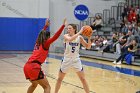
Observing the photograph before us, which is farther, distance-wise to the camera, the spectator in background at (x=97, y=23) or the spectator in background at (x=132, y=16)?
the spectator in background at (x=97, y=23)

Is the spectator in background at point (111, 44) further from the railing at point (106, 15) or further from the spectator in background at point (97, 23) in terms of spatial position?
the railing at point (106, 15)

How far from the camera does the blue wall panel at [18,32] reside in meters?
29.3

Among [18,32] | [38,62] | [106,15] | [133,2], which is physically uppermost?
[133,2]

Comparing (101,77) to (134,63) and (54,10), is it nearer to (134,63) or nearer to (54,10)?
(134,63)

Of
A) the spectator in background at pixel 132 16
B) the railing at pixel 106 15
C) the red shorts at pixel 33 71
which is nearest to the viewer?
the red shorts at pixel 33 71

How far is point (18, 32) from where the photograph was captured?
29.5 meters

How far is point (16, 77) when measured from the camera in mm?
13562

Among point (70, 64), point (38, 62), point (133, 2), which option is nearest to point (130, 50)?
point (133, 2)

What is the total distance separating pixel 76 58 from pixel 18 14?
21.3 metres

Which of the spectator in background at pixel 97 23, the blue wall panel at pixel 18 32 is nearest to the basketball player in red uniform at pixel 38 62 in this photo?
the spectator in background at pixel 97 23

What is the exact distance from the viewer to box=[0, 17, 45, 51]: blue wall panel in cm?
2934

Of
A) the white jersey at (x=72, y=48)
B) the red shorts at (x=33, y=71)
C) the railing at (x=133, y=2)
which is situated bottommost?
the red shorts at (x=33, y=71)

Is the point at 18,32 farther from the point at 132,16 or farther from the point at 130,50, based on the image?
the point at 130,50

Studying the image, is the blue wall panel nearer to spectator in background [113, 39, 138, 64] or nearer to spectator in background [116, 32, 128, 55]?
spectator in background [116, 32, 128, 55]
